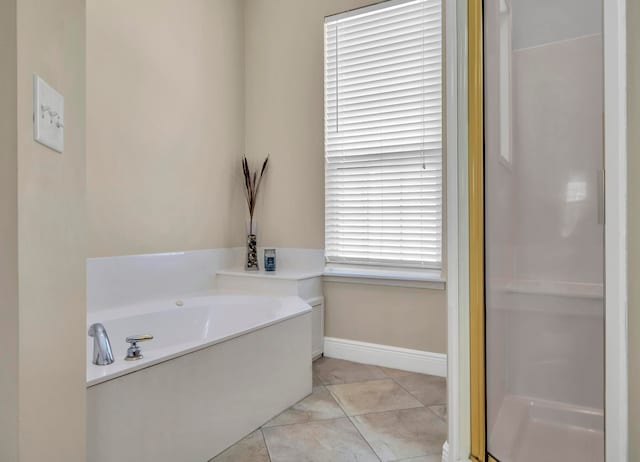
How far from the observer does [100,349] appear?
1464 millimetres

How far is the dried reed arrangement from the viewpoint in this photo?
10.7 ft

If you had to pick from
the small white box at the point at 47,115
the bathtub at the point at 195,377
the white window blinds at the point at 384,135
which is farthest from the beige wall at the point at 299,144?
the small white box at the point at 47,115

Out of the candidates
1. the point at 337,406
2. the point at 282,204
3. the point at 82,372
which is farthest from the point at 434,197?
the point at 82,372

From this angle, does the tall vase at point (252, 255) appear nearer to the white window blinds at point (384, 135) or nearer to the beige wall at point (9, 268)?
the white window blinds at point (384, 135)

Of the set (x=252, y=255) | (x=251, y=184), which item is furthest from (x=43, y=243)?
(x=251, y=184)

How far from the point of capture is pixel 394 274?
2799 millimetres

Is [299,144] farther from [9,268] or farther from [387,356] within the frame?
[9,268]

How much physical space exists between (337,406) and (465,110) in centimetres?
159

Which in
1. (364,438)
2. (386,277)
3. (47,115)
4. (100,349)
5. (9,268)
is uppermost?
(47,115)

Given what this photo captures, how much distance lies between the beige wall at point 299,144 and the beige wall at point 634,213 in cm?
192

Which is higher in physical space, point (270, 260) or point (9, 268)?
point (9, 268)

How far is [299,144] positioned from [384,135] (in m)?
0.66

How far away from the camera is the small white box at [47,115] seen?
0.74m

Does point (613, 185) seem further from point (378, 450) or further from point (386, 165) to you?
point (386, 165)
